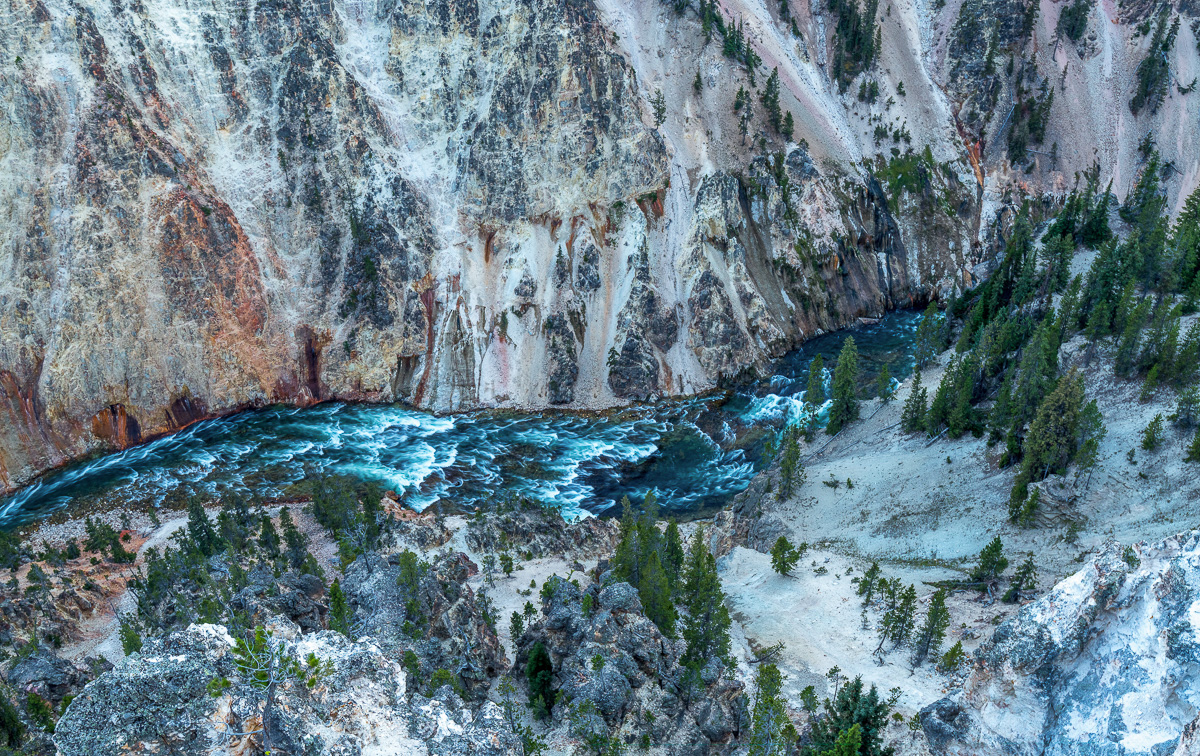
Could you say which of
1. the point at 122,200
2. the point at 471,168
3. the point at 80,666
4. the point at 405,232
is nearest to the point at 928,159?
the point at 471,168

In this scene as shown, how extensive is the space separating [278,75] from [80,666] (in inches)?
2274

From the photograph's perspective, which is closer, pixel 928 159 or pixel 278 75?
pixel 278 75

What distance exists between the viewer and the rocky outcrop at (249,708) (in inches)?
520

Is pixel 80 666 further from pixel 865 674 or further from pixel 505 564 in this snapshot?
pixel 865 674

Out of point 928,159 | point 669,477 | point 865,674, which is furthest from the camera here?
point 928,159

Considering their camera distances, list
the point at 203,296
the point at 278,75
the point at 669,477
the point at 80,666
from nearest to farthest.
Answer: the point at 80,666, the point at 669,477, the point at 203,296, the point at 278,75

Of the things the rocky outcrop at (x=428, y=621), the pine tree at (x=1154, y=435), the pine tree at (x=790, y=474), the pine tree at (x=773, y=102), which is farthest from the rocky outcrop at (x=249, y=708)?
the pine tree at (x=773, y=102)

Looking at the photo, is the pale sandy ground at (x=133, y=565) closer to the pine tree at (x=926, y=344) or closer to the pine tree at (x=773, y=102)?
the pine tree at (x=926, y=344)

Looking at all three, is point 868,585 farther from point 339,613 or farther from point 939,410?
point 339,613

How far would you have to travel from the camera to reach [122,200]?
204 ft

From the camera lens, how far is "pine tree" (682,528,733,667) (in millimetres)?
31031

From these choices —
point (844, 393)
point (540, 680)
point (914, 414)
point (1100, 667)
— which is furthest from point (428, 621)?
point (914, 414)

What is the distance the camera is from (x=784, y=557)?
42.8m

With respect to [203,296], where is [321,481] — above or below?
below
